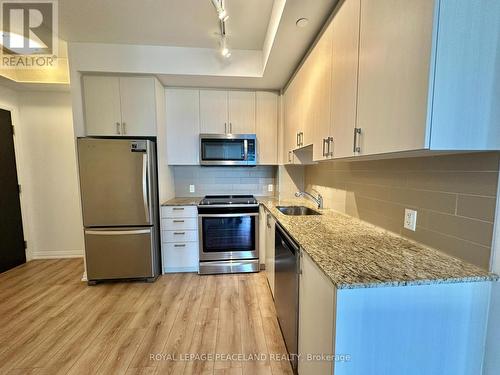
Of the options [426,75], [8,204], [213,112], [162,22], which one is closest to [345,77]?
[426,75]

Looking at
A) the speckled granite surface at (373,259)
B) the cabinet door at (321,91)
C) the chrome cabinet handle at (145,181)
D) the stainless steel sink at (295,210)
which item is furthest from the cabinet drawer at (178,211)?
the cabinet door at (321,91)

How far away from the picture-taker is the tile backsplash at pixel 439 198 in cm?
90

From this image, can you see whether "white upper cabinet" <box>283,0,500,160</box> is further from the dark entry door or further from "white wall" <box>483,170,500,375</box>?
the dark entry door

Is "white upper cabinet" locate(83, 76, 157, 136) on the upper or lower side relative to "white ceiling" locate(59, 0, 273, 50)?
lower

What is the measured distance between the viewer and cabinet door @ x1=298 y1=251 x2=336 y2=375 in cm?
90

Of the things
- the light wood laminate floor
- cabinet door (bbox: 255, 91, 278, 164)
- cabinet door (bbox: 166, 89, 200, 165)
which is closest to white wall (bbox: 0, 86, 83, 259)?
the light wood laminate floor

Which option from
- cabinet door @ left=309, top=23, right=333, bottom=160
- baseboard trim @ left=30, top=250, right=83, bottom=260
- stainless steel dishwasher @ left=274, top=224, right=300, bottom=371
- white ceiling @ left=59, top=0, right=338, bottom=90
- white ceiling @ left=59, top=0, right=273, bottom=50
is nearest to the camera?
stainless steel dishwasher @ left=274, top=224, right=300, bottom=371

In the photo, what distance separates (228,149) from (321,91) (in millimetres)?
1560

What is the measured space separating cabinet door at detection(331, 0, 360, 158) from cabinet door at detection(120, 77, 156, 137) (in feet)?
6.84

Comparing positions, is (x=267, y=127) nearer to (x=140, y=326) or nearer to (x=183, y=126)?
(x=183, y=126)

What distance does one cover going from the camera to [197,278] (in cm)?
272

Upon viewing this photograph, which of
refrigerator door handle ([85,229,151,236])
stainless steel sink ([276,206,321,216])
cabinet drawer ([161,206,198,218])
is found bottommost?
refrigerator door handle ([85,229,151,236])

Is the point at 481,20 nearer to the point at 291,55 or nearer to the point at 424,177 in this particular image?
the point at 424,177

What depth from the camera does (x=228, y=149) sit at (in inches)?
116
